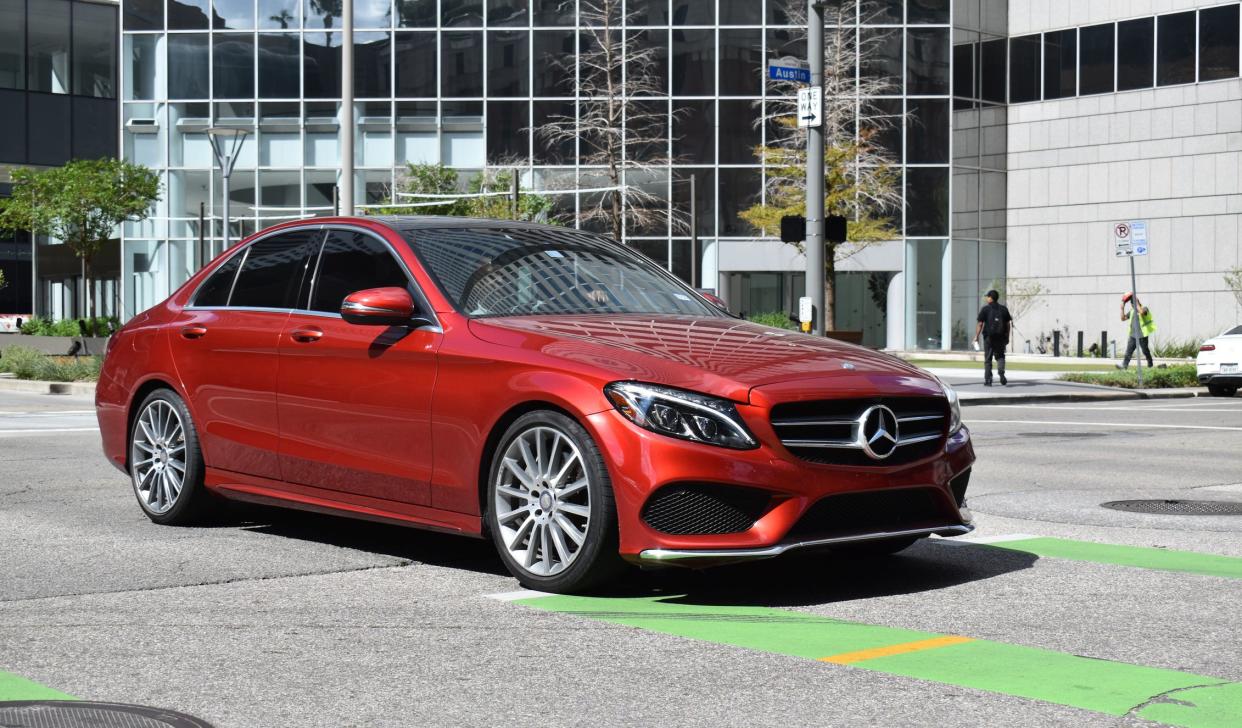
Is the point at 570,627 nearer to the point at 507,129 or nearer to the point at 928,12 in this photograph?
the point at 507,129

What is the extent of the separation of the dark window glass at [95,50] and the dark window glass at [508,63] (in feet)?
45.6

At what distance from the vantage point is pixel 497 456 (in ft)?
22.4

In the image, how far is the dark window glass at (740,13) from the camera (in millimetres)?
50969

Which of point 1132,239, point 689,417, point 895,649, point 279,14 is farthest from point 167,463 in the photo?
point 279,14

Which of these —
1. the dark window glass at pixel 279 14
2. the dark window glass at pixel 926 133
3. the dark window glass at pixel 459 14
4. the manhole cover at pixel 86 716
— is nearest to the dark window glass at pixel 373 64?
the dark window glass at pixel 459 14

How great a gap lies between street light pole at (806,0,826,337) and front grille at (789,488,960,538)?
15238mm

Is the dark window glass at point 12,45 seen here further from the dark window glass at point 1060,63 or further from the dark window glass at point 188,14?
the dark window glass at point 1060,63

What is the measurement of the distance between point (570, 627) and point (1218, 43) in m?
47.4

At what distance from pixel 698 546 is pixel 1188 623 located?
190 cm

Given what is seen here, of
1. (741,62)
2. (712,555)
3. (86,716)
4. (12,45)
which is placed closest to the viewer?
(86,716)

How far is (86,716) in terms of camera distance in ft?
15.1

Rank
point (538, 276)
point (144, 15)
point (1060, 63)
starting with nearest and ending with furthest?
1. point (538, 276)
2. point (1060, 63)
3. point (144, 15)

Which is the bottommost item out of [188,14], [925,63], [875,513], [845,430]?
[875,513]

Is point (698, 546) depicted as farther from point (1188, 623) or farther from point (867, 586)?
point (1188, 623)
